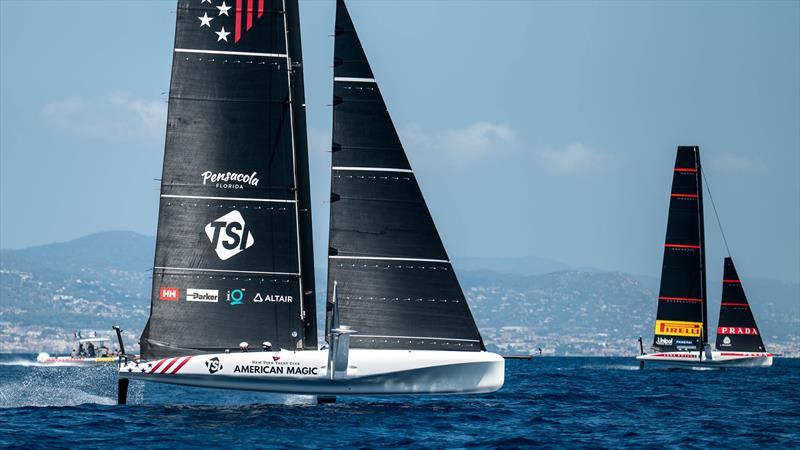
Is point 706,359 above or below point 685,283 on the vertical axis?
Answer: below

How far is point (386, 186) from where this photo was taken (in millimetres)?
34156

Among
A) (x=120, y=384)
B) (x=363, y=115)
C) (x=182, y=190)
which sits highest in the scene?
(x=363, y=115)

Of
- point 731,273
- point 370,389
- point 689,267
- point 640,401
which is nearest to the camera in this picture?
point 370,389

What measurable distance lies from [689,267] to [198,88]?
48616mm

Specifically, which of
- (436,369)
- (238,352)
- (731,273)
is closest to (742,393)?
(436,369)

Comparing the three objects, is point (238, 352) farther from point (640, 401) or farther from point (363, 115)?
point (640, 401)

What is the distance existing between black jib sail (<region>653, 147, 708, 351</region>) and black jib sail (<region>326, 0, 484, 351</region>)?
4443 centimetres

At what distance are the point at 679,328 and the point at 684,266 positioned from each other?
4.17 meters

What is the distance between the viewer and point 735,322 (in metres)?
83.2

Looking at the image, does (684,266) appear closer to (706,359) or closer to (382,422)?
(706,359)

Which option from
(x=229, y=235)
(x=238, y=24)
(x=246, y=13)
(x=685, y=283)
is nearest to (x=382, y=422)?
(x=229, y=235)

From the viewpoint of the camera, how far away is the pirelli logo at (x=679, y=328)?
77938 millimetres

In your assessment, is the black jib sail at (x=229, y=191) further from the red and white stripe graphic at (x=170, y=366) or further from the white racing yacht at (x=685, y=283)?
the white racing yacht at (x=685, y=283)

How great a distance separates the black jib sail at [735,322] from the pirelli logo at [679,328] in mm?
5741
